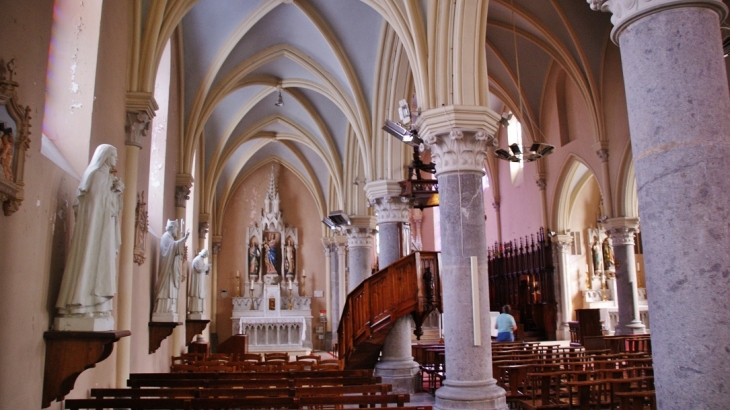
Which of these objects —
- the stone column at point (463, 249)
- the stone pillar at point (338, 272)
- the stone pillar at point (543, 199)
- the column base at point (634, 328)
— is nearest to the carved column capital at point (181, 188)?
the stone column at point (463, 249)

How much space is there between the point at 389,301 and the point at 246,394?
510 cm

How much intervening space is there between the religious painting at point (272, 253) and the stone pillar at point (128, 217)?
1555 cm

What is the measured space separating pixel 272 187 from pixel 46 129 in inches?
713

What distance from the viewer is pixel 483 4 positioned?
27.9 ft

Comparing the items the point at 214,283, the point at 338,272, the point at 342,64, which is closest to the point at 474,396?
the point at 342,64

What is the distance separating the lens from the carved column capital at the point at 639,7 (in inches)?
138

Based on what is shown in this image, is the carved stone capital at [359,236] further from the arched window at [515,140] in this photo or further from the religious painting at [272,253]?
the religious painting at [272,253]

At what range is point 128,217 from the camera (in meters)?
8.09

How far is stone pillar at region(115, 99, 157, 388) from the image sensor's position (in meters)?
7.84

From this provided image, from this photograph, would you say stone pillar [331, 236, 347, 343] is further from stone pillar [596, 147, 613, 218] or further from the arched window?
stone pillar [596, 147, 613, 218]

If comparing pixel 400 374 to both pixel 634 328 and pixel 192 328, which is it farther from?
pixel 634 328

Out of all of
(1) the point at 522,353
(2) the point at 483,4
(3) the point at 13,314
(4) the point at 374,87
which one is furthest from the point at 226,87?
(3) the point at 13,314

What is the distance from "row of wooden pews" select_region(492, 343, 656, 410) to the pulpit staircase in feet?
5.01

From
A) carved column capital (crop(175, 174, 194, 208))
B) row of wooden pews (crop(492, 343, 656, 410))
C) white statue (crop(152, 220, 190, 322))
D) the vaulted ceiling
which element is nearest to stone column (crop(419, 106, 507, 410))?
row of wooden pews (crop(492, 343, 656, 410))
